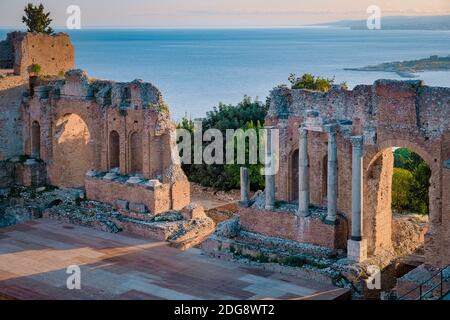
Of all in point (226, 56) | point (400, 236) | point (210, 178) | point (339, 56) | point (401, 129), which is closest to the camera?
point (401, 129)

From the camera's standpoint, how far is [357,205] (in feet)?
76.3

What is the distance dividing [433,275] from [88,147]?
17204mm

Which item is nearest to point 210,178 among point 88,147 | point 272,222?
point 88,147

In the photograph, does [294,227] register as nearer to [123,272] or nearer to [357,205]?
[357,205]

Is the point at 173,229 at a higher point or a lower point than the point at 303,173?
lower

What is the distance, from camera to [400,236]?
981 inches

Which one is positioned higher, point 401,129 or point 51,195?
point 401,129

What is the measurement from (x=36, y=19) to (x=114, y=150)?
1510 cm

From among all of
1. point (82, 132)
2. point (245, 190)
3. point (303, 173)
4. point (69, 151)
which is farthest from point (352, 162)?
point (82, 132)

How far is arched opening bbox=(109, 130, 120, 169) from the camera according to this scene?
31266 mm

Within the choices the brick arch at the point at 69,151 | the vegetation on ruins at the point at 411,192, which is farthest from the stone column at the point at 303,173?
the brick arch at the point at 69,151

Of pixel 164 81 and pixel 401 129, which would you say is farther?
pixel 164 81

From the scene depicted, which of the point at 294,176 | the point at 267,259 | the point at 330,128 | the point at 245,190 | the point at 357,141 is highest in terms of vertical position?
the point at 330,128
